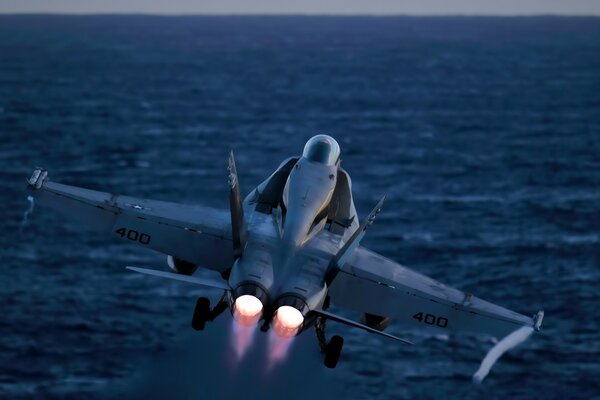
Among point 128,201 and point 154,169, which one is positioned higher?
point 154,169

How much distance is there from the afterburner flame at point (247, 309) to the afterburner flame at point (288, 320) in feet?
2.41

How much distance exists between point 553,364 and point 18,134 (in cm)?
10901

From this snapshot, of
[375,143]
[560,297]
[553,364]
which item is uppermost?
[375,143]

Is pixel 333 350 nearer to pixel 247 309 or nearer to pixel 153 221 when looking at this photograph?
pixel 247 309

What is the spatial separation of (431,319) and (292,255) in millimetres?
6337

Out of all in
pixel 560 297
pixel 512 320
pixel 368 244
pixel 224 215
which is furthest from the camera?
pixel 368 244

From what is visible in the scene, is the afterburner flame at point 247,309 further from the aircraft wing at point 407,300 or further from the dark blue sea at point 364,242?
the dark blue sea at point 364,242

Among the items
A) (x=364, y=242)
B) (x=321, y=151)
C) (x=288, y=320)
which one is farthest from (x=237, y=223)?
(x=364, y=242)

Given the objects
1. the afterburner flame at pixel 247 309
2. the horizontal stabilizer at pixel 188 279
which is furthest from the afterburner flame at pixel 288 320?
the horizontal stabilizer at pixel 188 279

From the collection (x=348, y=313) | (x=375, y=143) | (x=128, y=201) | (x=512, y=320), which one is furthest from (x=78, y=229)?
(x=512, y=320)

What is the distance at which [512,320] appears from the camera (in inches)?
1690

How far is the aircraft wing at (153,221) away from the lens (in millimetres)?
44875

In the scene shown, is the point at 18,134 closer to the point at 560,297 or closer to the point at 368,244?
the point at 368,244

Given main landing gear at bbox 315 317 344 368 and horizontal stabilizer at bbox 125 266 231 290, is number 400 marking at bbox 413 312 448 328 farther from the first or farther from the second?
horizontal stabilizer at bbox 125 266 231 290
